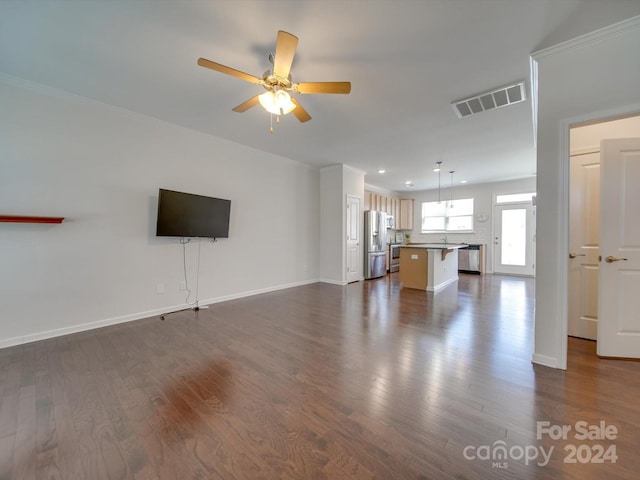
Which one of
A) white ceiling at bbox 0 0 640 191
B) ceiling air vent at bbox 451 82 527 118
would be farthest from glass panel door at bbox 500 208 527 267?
ceiling air vent at bbox 451 82 527 118

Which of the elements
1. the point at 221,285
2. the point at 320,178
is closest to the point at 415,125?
the point at 320,178

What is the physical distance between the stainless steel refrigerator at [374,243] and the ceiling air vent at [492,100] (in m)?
3.74

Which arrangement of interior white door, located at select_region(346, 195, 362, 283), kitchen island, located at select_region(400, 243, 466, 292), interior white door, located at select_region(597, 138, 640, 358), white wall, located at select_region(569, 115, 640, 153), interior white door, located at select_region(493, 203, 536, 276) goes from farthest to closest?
interior white door, located at select_region(493, 203, 536, 276) → interior white door, located at select_region(346, 195, 362, 283) → kitchen island, located at select_region(400, 243, 466, 292) → white wall, located at select_region(569, 115, 640, 153) → interior white door, located at select_region(597, 138, 640, 358)

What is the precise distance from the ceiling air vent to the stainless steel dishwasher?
221 inches

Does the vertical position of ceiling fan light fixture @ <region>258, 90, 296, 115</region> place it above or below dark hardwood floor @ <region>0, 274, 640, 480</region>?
above

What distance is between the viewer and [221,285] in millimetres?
4422

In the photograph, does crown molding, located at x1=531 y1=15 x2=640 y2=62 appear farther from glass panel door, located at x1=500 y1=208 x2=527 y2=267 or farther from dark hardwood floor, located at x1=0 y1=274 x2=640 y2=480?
glass panel door, located at x1=500 y1=208 x2=527 y2=267

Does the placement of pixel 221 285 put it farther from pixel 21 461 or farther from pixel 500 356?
pixel 500 356

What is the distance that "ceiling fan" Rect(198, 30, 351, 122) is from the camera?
194 centimetres

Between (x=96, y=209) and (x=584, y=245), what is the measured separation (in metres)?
5.99

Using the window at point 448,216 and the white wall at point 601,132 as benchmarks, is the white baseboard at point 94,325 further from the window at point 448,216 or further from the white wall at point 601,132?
the window at point 448,216

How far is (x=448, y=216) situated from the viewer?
8.70 m

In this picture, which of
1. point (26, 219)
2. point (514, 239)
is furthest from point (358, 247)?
point (26, 219)

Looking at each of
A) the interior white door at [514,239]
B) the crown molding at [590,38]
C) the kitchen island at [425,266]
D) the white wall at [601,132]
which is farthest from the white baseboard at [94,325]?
the interior white door at [514,239]
